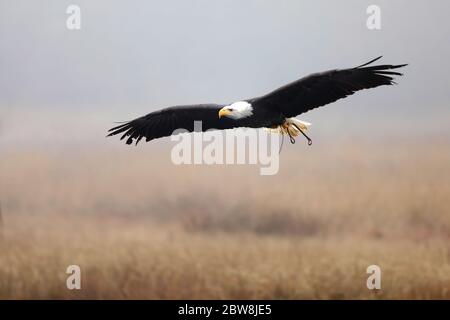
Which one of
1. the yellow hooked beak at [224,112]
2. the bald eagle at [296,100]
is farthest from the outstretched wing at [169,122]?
the yellow hooked beak at [224,112]

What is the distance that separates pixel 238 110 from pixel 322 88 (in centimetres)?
71

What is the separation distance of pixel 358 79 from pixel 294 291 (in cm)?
779

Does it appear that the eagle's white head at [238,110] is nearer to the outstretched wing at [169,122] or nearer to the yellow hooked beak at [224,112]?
the yellow hooked beak at [224,112]

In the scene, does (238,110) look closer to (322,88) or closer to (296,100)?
(296,100)

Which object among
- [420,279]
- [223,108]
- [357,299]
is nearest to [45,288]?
[357,299]

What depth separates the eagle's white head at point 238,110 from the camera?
569cm

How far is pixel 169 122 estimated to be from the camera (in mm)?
6551

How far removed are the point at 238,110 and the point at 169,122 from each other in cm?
107

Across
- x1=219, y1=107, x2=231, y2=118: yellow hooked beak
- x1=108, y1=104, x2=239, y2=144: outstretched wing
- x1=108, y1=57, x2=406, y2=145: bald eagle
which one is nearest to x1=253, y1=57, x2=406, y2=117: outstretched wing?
x1=108, y1=57, x2=406, y2=145: bald eagle

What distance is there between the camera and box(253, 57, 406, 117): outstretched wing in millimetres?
5582

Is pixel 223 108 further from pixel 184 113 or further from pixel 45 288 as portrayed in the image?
pixel 45 288

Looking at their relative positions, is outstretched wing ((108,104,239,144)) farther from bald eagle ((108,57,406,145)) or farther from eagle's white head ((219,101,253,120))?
eagle's white head ((219,101,253,120))

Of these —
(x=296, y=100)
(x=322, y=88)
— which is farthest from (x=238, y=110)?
(x=322, y=88)

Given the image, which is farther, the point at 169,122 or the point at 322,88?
the point at 169,122
